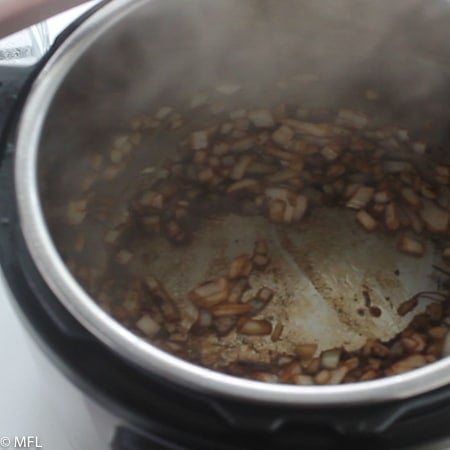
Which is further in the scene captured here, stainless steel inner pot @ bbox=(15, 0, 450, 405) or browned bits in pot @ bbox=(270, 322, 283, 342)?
browned bits in pot @ bbox=(270, 322, 283, 342)

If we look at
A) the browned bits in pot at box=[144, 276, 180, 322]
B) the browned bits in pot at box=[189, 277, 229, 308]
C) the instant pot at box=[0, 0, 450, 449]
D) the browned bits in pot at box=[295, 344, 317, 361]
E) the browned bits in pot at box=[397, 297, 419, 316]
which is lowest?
the browned bits in pot at box=[397, 297, 419, 316]

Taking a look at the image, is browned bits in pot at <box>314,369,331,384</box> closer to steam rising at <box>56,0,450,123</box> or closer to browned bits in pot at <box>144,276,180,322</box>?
browned bits in pot at <box>144,276,180,322</box>

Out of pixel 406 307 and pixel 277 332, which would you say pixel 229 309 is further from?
pixel 406 307

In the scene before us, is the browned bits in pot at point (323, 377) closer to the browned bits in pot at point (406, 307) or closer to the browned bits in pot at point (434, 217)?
the browned bits in pot at point (406, 307)

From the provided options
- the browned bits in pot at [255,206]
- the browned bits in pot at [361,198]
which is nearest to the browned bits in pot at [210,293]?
the browned bits in pot at [255,206]

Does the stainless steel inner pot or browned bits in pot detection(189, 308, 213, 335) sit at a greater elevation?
the stainless steel inner pot

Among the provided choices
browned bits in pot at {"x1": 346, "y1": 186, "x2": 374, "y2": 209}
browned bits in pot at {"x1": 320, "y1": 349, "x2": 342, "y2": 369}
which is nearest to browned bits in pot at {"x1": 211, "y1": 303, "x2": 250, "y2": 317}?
browned bits in pot at {"x1": 320, "y1": 349, "x2": 342, "y2": 369}

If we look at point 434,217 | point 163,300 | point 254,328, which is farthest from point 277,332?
point 434,217
